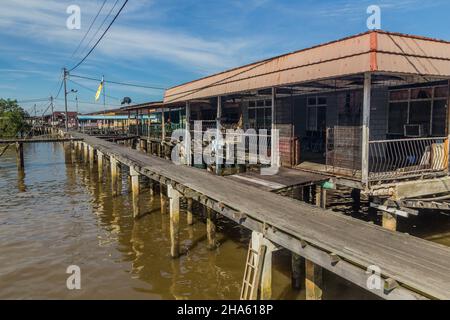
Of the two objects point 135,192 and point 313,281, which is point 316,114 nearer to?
A: point 135,192

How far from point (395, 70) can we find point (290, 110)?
29.0 feet

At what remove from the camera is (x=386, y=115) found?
45.9 feet

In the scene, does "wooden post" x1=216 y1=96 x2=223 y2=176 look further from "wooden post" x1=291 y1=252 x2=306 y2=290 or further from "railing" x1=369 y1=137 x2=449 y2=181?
"wooden post" x1=291 y1=252 x2=306 y2=290

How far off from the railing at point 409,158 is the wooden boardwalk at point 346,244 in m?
2.84

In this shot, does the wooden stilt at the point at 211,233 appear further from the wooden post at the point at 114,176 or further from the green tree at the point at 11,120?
the green tree at the point at 11,120

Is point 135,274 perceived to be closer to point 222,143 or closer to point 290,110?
point 222,143

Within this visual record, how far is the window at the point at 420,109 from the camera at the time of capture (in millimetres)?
12055

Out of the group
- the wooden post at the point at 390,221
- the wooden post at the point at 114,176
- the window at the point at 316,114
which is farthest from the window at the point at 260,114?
the wooden post at the point at 390,221

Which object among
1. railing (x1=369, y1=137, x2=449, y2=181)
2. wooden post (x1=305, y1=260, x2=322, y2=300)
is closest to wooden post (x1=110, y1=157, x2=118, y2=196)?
railing (x1=369, y1=137, x2=449, y2=181)

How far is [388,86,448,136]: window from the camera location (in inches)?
475

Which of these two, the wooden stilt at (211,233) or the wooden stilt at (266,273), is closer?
the wooden stilt at (266,273)

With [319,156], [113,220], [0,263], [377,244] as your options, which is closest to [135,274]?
[0,263]

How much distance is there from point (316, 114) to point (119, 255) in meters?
11.3

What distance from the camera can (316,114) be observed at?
17.5m
